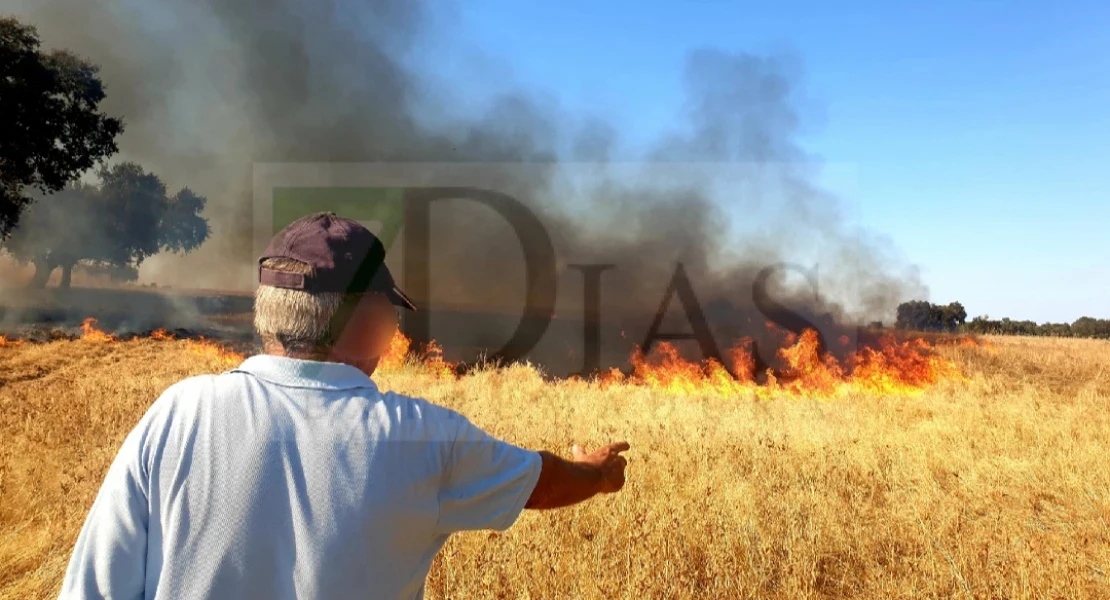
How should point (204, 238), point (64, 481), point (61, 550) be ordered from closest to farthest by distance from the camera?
point (61, 550)
point (64, 481)
point (204, 238)

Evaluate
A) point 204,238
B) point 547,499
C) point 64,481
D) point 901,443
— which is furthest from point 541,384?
point 204,238

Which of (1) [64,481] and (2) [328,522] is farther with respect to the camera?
(1) [64,481]

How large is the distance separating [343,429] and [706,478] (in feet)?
19.6

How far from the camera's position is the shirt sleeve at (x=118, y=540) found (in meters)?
1.44

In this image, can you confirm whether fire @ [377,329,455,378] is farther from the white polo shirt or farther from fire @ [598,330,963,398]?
the white polo shirt

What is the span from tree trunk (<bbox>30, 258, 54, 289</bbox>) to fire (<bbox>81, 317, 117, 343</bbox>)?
4892 mm

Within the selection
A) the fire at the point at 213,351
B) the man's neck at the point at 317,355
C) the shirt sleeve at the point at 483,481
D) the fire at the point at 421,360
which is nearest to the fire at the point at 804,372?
the fire at the point at 421,360

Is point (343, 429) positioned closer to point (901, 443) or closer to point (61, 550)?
point (61, 550)

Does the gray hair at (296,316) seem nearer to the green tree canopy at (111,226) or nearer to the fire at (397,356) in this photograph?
the fire at (397,356)

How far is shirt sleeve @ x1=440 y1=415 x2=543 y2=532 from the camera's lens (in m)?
1.54

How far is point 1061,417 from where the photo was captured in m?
11.1

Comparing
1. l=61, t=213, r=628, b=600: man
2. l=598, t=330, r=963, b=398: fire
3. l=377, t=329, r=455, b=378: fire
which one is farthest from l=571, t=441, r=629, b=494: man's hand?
l=377, t=329, r=455, b=378: fire

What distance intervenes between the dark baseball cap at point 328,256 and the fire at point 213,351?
17195 millimetres

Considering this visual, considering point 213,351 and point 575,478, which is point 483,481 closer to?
point 575,478
